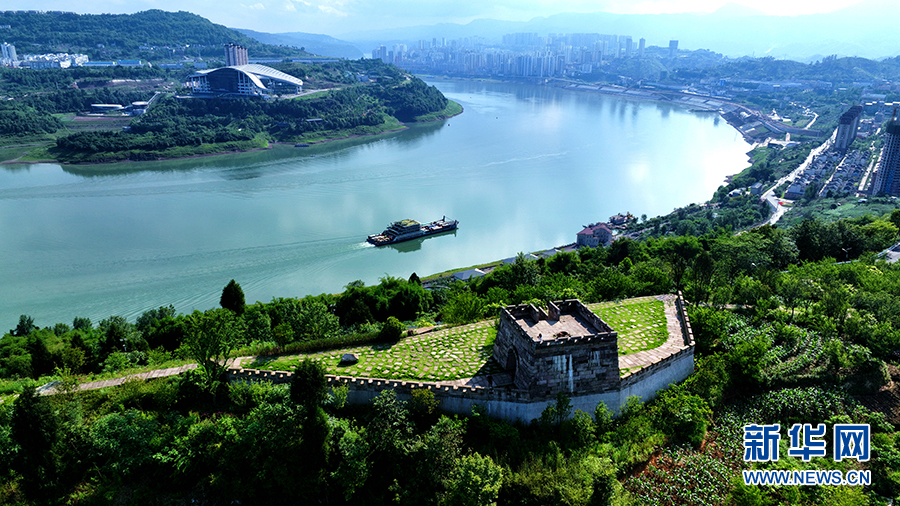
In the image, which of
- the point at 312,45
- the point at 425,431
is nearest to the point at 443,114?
the point at 425,431

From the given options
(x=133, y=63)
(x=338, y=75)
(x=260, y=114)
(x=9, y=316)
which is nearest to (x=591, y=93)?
(x=338, y=75)

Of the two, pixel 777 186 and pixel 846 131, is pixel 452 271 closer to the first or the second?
pixel 777 186

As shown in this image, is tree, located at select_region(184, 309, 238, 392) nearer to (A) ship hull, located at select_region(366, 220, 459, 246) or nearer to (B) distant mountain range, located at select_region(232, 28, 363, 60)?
(A) ship hull, located at select_region(366, 220, 459, 246)

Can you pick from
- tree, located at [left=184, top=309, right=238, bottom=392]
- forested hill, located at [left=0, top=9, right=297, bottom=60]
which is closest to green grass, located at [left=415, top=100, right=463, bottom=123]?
forested hill, located at [left=0, top=9, right=297, bottom=60]

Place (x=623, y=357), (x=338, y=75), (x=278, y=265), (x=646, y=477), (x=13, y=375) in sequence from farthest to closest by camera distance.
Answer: (x=338, y=75) → (x=278, y=265) → (x=13, y=375) → (x=623, y=357) → (x=646, y=477)

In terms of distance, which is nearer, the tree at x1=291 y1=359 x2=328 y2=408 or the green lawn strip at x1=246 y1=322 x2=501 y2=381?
the tree at x1=291 y1=359 x2=328 y2=408

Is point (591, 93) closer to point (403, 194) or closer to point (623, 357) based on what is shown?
point (403, 194)
